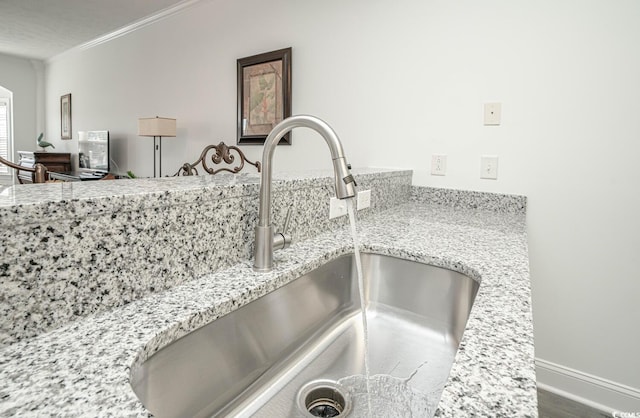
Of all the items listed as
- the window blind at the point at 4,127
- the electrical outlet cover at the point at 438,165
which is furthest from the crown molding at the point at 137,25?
the electrical outlet cover at the point at 438,165

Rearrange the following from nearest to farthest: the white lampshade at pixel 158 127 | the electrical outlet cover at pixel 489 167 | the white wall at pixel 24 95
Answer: the electrical outlet cover at pixel 489 167 → the white lampshade at pixel 158 127 → the white wall at pixel 24 95

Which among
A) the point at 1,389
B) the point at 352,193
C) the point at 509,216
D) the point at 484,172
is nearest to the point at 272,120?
the point at 484,172

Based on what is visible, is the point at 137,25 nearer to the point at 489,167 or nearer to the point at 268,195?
the point at 489,167

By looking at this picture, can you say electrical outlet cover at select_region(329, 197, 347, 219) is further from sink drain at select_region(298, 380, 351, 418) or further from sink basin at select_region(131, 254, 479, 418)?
sink drain at select_region(298, 380, 351, 418)

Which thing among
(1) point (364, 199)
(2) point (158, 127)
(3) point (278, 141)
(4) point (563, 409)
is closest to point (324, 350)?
(3) point (278, 141)

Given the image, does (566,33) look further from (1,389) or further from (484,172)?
(1,389)

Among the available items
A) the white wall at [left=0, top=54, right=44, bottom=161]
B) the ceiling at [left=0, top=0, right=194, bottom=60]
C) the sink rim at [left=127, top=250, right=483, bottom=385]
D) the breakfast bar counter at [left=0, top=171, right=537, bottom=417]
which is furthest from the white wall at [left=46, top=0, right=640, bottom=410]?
the white wall at [left=0, top=54, right=44, bottom=161]

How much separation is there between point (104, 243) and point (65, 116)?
632 cm

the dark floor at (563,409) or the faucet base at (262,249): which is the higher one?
the faucet base at (262,249)

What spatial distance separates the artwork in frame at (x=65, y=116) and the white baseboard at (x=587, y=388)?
6.47 metres

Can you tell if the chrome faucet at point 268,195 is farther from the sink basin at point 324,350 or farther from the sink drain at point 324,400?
the sink drain at point 324,400

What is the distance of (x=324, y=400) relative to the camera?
71 cm

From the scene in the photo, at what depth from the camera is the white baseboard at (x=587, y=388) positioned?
143 centimetres

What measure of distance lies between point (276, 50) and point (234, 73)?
0.51m
